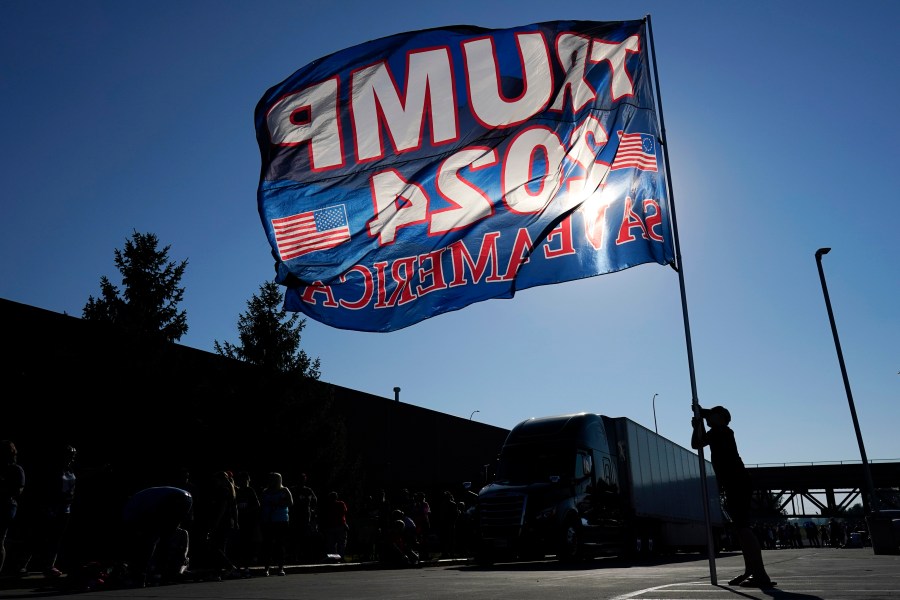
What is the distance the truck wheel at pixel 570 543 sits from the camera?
17453 millimetres

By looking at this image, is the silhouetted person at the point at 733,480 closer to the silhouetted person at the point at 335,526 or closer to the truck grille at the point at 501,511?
the truck grille at the point at 501,511

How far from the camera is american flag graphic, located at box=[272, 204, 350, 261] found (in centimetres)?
984

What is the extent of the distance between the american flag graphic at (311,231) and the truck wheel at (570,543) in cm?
1048

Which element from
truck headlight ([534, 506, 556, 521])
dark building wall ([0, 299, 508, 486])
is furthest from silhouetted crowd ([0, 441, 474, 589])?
truck headlight ([534, 506, 556, 521])

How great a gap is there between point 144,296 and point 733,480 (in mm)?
18291

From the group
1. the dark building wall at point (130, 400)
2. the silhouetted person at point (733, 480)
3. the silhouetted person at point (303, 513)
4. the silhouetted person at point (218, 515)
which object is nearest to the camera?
the silhouetted person at point (733, 480)

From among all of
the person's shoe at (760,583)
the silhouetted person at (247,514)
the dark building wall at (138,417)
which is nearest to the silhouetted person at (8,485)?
the dark building wall at (138,417)

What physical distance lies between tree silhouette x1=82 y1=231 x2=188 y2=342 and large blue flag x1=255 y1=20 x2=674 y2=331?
1251 cm

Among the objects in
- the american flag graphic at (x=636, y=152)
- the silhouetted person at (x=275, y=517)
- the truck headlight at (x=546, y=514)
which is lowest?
the silhouetted person at (x=275, y=517)

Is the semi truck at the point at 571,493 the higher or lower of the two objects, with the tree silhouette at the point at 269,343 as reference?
lower

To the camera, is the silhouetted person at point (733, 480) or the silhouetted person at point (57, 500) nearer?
the silhouetted person at point (733, 480)

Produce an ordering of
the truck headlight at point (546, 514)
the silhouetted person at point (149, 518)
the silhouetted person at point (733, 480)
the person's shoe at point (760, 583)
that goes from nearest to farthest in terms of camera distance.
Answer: the person's shoe at point (760, 583) < the silhouetted person at point (733, 480) < the silhouetted person at point (149, 518) < the truck headlight at point (546, 514)

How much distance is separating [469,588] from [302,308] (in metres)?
3.87

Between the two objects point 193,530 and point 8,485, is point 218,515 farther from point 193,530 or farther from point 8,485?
point 8,485
